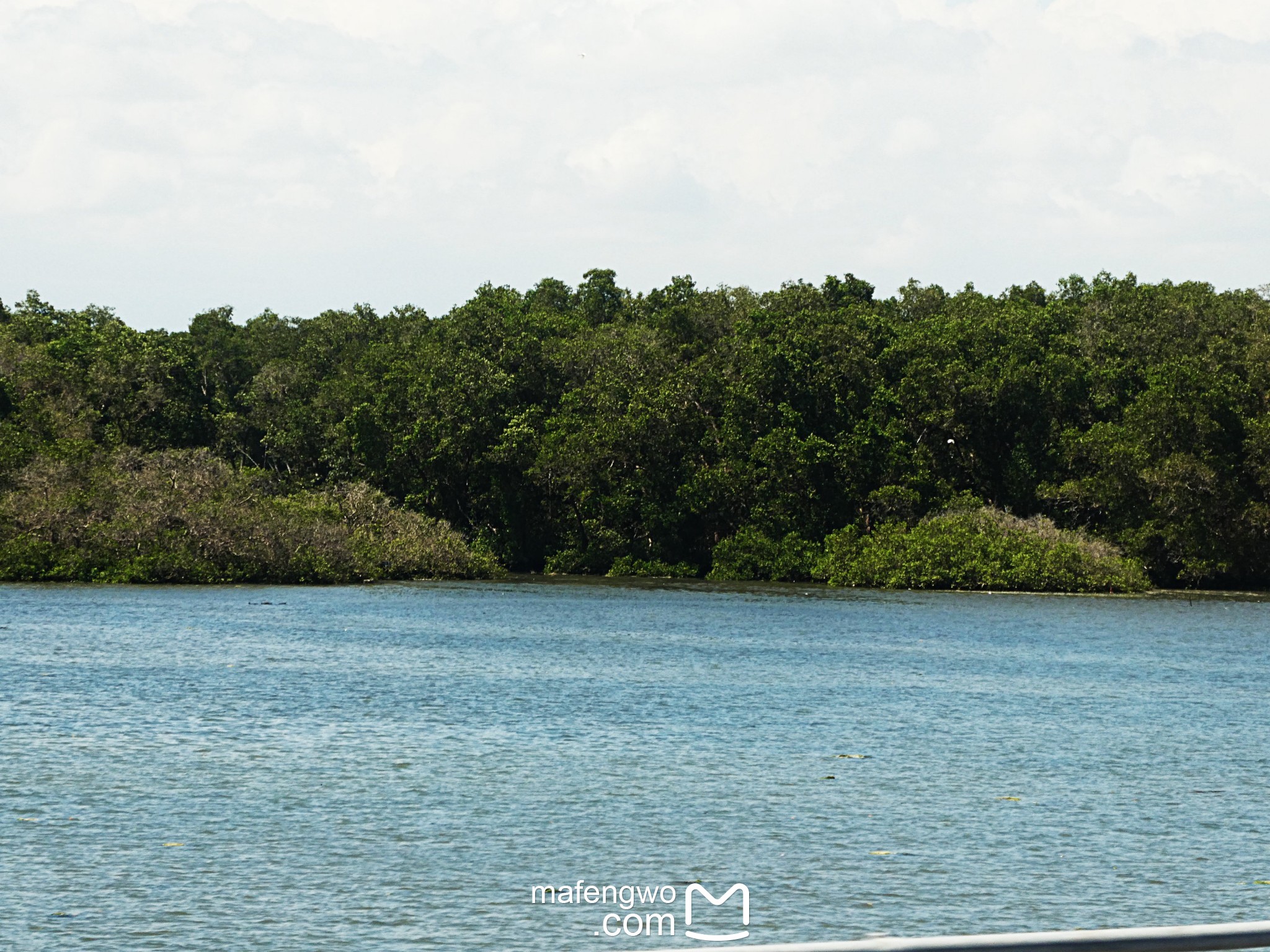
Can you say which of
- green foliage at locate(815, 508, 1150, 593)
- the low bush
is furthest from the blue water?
green foliage at locate(815, 508, 1150, 593)

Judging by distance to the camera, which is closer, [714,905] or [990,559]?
[714,905]

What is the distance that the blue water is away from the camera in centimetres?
1501

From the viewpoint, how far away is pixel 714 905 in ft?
50.1

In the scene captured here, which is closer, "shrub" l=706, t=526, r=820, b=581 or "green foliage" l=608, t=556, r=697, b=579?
"shrub" l=706, t=526, r=820, b=581

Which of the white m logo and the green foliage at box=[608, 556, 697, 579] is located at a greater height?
the green foliage at box=[608, 556, 697, 579]

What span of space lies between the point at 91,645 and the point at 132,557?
25287mm

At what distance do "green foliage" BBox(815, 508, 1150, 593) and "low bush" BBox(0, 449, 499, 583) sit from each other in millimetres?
21642

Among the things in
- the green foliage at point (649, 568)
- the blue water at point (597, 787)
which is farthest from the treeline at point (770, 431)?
the blue water at point (597, 787)

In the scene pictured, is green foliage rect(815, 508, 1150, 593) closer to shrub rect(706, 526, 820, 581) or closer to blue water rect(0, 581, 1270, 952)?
shrub rect(706, 526, 820, 581)

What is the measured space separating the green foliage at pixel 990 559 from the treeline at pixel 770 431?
147 millimetres

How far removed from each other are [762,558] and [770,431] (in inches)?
244

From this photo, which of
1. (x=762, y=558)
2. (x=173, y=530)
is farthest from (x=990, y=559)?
(x=173, y=530)

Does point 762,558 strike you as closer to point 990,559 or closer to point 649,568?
point 649,568

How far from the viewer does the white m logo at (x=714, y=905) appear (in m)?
14.2
